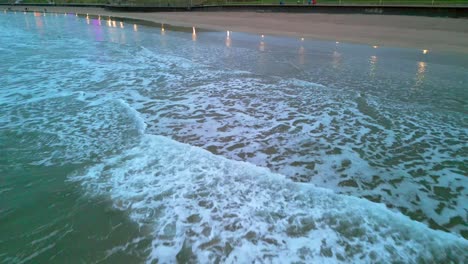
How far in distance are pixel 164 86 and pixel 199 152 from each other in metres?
4.41

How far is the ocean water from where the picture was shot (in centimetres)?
291

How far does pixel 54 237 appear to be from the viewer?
9.73 ft

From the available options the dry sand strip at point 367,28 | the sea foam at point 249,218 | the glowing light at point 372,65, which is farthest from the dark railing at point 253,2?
the sea foam at point 249,218

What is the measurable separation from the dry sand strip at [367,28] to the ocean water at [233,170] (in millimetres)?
9777

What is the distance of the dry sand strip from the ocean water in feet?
32.1

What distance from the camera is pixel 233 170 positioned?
164 inches

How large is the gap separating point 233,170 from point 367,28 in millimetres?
20762

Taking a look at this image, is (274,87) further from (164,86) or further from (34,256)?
(34,256)

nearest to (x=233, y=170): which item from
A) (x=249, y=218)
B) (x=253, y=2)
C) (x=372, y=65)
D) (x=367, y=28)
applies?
(x=249, y=218)

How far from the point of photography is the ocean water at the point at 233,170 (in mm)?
2907

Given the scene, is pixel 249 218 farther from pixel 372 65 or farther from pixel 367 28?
pixel 367 28

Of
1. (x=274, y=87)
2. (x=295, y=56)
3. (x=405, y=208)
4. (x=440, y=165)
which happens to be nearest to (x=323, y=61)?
(x=295, y=56)

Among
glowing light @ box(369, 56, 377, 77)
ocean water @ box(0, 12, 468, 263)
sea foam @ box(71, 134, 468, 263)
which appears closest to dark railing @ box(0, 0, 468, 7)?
glowing light @ box(369, 56, 377, 77)

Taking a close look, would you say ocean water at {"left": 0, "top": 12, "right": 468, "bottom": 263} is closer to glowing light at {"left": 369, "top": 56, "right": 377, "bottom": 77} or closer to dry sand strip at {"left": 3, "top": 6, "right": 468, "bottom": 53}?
glowing light at {"left": 369, "top": 56, "right": 377, "bottom": 77}
